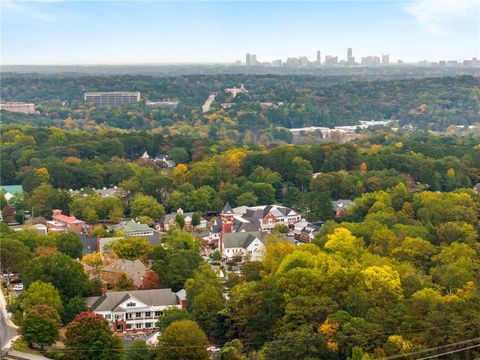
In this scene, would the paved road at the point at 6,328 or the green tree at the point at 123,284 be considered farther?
the green tree at the point at 123,284

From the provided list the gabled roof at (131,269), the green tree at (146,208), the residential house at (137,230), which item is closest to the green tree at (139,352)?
the gabled roof at (131,269)

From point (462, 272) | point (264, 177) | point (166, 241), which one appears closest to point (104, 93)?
point (264, 177)

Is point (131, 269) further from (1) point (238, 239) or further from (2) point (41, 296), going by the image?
(1) point (238, 239)

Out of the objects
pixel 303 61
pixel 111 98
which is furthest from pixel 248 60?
pixel 111 98

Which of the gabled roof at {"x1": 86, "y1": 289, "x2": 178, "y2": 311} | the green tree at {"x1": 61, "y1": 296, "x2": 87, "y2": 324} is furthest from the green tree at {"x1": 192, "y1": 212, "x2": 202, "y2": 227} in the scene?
the green tree at {"x1": 61, "y1": 296, "x2": 87, "y2": 324}

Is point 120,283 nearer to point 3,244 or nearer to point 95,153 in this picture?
point 3,244

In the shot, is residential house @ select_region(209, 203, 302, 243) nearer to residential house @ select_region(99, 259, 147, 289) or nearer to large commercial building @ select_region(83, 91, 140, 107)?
residential house @ select_region(99, 259, 147, 289)

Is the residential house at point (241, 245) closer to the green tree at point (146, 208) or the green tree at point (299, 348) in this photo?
the green tree at point (146, 208)
